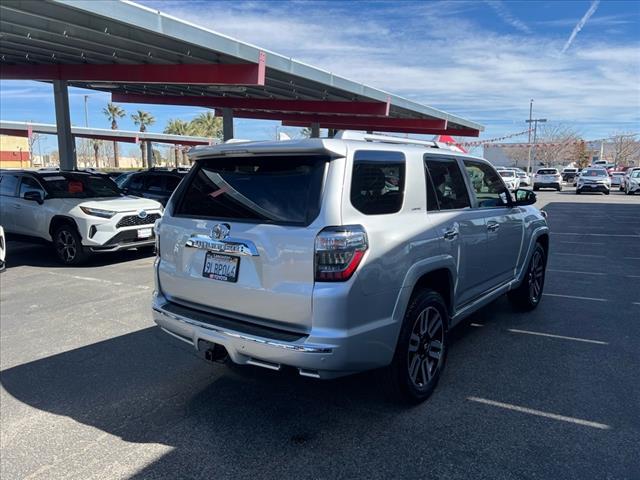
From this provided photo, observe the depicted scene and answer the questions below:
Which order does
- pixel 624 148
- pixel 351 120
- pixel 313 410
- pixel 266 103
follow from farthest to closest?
pixel 624 148, pixel 351 120, pixel 266 103, pixel 313 410

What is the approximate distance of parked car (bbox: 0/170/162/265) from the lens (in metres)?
9.00

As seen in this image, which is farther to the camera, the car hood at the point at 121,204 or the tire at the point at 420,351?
the car hood at the point at 121,204

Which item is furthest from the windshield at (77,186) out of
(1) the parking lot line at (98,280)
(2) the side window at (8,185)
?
(1) the parking lot line at (98,280)

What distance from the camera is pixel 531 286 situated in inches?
235

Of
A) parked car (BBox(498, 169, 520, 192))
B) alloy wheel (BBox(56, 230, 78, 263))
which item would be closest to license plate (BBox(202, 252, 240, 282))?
alloy wheel (BBox(56, 230, 78, 263))

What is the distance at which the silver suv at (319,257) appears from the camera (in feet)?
9.77

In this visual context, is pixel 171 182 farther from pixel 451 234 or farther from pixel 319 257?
pixel 319 257

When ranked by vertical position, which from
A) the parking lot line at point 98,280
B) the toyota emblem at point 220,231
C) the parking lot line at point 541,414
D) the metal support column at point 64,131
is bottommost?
the parking lot line at point 98,280

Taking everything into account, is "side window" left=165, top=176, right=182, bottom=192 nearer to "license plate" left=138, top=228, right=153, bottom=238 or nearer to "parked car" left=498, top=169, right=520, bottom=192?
"license plate" left=138, top=228, right=153, bottom=238

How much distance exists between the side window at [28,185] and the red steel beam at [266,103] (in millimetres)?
11628

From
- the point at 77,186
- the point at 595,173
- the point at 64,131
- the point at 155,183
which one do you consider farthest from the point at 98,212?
the point at 595,173

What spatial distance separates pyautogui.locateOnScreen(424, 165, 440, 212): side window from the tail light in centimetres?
107

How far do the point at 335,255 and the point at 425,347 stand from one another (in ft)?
4.17

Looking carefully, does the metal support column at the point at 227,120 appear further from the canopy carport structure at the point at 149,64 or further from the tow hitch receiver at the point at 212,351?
A: the tow hitch receiver at the point at 212,351
